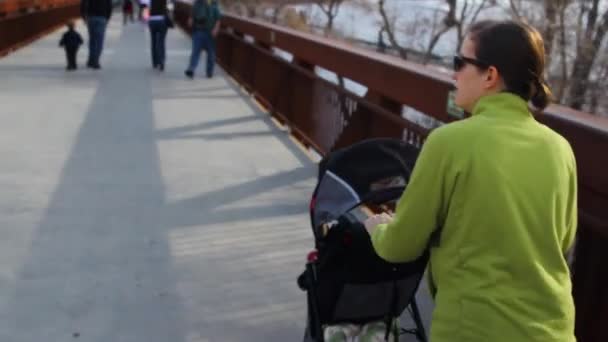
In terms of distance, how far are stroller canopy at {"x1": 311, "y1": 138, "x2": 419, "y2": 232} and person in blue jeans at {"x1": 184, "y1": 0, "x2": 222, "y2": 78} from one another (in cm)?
1060

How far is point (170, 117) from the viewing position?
8961mm

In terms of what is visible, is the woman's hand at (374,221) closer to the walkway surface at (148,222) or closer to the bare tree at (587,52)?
the walkway surface at (148,222)

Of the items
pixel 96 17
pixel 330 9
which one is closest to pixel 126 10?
pixel 96 17

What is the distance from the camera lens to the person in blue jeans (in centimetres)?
1302

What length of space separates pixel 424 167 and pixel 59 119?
287 inches

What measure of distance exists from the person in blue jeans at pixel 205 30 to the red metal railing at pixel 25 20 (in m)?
3.76

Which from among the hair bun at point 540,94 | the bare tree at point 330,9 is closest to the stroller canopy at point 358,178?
the hair bun at point 540,94

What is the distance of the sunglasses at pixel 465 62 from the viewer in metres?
1.90

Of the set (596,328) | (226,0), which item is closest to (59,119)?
(596,328)

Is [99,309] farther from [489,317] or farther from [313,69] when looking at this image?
[313,69]

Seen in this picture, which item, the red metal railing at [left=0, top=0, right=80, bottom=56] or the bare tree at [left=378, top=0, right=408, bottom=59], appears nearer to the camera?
the red metal railing at [left=0, top=0, right=80, bottom=56]

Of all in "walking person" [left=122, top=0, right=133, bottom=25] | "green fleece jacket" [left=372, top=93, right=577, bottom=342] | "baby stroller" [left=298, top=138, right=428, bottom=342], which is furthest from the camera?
"walking person" [left=122, top=0, right=133, bottom=25]

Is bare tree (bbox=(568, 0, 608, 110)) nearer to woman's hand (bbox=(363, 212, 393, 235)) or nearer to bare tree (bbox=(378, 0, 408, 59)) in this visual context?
woman's hand (bbox=(363, 212, 393, 235))

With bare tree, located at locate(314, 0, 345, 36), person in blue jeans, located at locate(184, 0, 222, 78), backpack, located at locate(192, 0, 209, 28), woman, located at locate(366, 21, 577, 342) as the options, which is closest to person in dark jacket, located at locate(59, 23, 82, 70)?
person in blue jeans, located at locate(184, 0, 222, 78)
